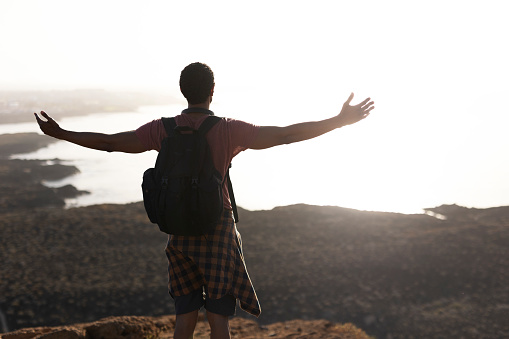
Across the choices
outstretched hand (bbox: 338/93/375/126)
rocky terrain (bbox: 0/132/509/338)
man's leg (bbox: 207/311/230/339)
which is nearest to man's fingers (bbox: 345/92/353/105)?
outstretched hand (bbox: 338/93/375/126)

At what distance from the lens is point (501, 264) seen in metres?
12.4

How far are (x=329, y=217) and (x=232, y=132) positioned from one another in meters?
14.5

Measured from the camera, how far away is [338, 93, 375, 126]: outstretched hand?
292 cm

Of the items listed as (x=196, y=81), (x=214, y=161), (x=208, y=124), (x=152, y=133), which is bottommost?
(x=214, y=161)

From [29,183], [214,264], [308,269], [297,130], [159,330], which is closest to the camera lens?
[297,130]

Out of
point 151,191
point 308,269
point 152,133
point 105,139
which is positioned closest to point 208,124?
point 152,133

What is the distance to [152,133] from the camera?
9.54 feet

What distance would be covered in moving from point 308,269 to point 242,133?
10263 mm

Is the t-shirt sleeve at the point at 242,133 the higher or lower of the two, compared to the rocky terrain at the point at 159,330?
higher

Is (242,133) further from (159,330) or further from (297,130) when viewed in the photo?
(159,330)

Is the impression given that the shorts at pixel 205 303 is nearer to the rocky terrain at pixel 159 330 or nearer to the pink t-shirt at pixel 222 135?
the pink t-shirt at pixel 222 135

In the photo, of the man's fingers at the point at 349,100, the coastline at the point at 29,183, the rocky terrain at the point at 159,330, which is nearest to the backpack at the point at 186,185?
the man's fingers at the point at 349,100

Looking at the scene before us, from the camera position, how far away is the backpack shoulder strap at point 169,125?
2.83 meters

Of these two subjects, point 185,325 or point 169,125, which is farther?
point 185,325
